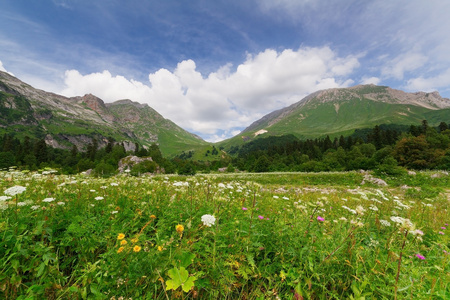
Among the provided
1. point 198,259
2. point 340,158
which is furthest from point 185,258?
point 340,158

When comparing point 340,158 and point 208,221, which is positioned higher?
Answer: point 340,158

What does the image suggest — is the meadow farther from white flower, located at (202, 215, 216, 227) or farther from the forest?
the forest

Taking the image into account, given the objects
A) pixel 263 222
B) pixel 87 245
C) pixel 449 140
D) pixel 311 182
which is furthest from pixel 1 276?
pixel 449 140

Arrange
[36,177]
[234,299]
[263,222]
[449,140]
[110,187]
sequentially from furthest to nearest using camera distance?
[449,140] → [36,177] → [110,187] → [263,222] → [234,299]

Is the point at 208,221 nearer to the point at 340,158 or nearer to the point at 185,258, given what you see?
the point at 185,258

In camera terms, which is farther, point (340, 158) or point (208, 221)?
point (340, 158)

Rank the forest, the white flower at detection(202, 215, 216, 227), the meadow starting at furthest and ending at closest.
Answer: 1. the forest
2. the white flower at detection(202, 215, 216, 227)
3. the meadow

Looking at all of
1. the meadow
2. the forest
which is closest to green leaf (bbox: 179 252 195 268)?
the meadow

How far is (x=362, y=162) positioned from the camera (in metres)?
49.2

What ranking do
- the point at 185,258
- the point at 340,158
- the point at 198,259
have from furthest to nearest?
1. the point at 340,158
2. the point at 198,259
3. the point at 185,258

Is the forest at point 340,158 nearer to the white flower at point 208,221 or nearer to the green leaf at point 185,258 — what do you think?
the white flower at point 208,221

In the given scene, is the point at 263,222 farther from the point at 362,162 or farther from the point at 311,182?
the point at 362,162

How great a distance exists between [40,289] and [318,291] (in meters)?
3.57

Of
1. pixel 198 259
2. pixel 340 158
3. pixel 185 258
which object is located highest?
pixel 340 158
